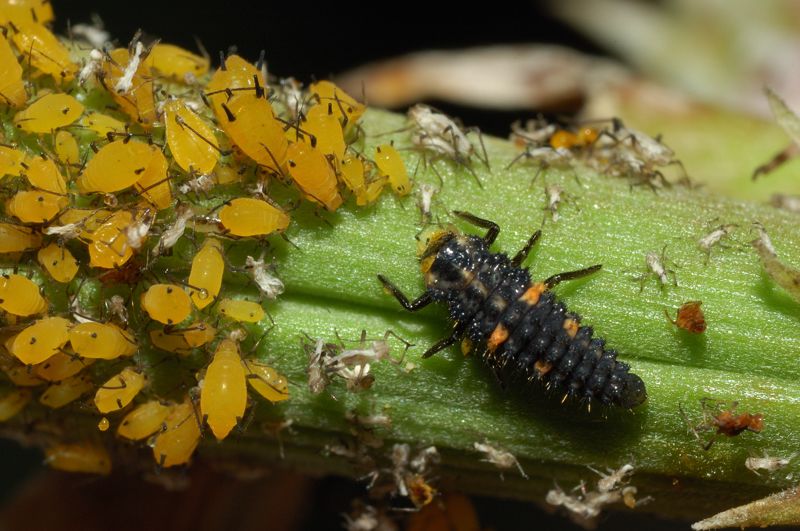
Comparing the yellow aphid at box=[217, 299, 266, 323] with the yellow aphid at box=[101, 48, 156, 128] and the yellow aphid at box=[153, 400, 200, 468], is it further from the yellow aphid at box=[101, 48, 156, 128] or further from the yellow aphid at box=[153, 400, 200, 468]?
the yellow aphid at box=[101, 48, 156, 128]

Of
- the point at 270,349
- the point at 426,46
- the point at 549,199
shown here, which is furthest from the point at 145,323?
the point at 426,46

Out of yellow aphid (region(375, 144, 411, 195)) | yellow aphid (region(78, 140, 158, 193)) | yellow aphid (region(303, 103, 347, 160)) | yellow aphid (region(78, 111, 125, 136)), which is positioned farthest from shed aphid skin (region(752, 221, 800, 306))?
yellow aphid (region(78, 111, 125, 136))

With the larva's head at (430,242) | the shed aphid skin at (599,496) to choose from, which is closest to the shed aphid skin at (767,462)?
the shed aphid skin at (599,496)

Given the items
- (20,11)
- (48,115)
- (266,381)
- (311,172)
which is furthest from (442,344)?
(20,11)

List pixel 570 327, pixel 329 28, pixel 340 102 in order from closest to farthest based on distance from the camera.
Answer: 1. pixel 570 327
2. pixel 340 102
3. pixel 329 28

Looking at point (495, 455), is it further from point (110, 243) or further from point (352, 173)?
point (110, 243)
